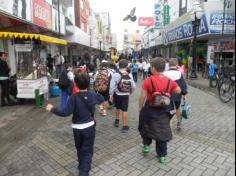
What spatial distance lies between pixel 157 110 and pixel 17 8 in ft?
28.3

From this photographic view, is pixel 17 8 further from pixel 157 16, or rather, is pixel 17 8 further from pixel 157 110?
pixel 157 16

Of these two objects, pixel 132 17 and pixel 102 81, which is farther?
pixel 132 17

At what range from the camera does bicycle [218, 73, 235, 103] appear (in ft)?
29.8

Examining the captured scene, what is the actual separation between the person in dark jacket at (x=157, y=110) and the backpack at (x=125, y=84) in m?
1.54

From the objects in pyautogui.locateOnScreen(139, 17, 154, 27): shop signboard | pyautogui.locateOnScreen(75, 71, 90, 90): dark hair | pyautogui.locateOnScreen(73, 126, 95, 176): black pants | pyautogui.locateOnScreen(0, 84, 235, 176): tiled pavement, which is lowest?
pyautogui.locateOnScreen(0, 84, 235, 176): tiled pavement

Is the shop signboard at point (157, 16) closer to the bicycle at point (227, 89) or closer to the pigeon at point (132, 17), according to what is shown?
the pigeon at point (132, 17)

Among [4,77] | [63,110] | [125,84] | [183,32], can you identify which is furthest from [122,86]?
[183,32]

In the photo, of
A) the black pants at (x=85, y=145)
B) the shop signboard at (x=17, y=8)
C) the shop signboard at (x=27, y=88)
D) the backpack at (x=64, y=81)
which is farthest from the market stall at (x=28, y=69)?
the black pants at (x=85, y=145)

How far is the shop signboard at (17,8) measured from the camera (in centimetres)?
910

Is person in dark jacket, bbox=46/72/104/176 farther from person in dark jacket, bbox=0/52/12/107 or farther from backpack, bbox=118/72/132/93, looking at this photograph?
person in dark jacket, bbox=0/52/12/107

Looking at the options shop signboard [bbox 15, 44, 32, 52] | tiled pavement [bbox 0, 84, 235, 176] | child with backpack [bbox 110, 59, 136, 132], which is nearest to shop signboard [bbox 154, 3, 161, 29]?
shop signboard [bbox 15, 44, 32, 52]

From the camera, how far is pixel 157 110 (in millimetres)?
4031

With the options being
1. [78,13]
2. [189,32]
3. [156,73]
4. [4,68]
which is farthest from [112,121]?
[78,13]

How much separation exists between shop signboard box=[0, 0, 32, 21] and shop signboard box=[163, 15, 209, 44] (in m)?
10.9
